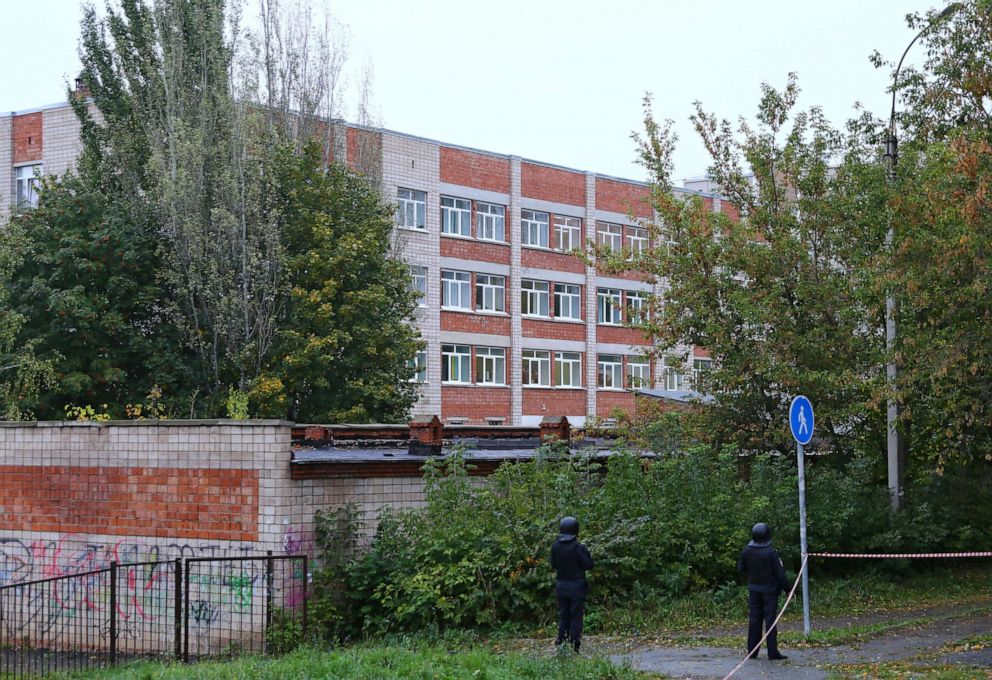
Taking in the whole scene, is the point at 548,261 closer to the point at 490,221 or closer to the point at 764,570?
the point at 490,221

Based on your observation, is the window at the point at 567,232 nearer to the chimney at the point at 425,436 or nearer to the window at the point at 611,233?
the window at the point at 611,233

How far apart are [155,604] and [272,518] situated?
8.06 ft

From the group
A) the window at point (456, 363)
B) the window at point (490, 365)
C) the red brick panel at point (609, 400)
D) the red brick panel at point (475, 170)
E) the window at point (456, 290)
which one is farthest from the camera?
the red brick panel at point (609, 400)

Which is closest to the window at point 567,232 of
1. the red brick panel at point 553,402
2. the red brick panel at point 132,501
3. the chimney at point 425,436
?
the red brick panel at point 553,402

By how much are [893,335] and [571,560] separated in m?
8.63

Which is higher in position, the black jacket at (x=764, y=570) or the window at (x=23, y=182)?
the window at (x=23, y=182)

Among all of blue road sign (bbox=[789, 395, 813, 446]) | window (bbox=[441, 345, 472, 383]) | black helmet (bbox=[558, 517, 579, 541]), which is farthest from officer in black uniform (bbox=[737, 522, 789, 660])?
window (bbox=[441, 345, 472, 383])

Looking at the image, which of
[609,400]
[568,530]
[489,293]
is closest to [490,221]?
[489,293]

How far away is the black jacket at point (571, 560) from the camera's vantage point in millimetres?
A: 12969

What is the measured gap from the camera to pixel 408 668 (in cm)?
1164

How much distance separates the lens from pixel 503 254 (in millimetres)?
47938

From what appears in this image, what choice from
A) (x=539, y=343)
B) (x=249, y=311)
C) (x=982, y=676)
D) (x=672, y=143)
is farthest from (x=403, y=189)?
(x=982, y=676)

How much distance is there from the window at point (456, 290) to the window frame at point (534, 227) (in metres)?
3.34

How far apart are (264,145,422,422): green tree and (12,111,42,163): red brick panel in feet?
48.8
